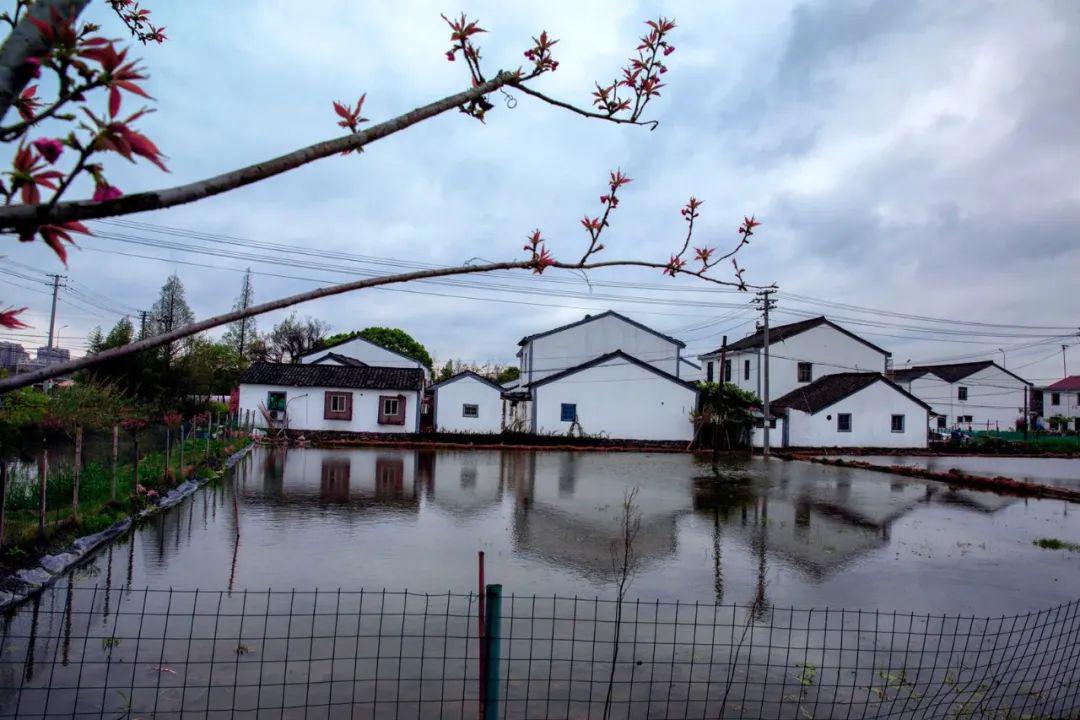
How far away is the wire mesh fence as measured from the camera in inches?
189

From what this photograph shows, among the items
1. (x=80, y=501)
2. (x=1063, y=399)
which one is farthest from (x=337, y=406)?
(x=1063, y=399)

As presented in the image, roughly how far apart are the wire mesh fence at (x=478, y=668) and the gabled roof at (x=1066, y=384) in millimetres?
62944

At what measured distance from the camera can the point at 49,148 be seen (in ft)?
→ 4.02

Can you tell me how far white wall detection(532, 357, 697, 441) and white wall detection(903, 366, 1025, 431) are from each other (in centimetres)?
2362

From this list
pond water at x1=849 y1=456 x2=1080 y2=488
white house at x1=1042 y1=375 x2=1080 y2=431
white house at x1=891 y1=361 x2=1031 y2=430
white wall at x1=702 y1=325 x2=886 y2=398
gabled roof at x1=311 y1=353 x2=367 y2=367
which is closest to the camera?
pond water at x1=849 y1=456 x2=1080 y2=488

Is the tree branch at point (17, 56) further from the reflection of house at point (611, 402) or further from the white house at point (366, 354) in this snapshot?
the white house at point (366, 354)

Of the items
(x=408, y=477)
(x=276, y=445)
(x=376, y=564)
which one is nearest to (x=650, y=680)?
(x=376, y=564)

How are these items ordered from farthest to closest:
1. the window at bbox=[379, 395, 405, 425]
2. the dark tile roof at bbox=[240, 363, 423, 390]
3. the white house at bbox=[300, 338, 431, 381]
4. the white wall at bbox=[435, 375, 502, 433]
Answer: the white house at bbox=[300, 338, 431, 381], the white wall at bbox=[435, 375, 502, 433], the window at bbox=[379, 395, 405, 425], the dark tile roof at bbox=[240, 363, 423, 390]

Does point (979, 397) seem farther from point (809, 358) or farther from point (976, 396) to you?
point (809, 358)

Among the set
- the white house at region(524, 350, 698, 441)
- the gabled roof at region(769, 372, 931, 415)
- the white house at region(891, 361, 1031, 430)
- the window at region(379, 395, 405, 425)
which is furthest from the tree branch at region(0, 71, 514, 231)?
the white house at region(891, 361, 1031, 430)

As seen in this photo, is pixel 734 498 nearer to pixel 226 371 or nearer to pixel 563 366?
pixel 563 366

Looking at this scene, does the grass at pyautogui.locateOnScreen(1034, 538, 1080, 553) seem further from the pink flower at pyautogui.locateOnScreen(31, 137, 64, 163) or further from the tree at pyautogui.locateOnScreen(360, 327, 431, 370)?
the tree at pyautogui.locateOnScreen(360, 327, 431, 370)

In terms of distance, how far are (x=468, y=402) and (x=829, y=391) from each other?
758 inches

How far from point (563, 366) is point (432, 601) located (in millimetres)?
35170
